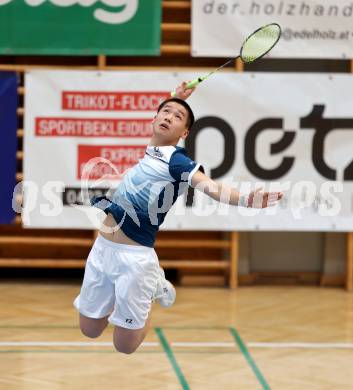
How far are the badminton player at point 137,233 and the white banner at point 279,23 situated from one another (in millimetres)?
3495

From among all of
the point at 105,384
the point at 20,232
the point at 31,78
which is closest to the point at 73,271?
the point at 20,232

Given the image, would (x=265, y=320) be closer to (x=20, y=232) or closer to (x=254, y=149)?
(x=254, y=149)

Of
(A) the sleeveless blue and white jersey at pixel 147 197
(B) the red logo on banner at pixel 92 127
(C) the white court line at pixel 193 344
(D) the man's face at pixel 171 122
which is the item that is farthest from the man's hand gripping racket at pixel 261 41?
(B) the red logo on banner at pixel 92 127

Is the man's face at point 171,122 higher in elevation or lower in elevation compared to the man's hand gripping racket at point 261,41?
lower

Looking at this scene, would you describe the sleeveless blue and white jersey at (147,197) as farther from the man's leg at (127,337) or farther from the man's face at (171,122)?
the man's leg at (127,337)

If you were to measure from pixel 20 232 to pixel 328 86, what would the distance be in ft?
10.5

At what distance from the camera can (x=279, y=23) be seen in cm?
853

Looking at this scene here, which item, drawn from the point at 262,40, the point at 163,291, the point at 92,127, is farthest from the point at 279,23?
the point at 163,291

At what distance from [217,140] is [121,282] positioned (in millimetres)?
3888

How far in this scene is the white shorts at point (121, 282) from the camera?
197 inches

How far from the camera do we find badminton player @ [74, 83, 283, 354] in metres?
4.96

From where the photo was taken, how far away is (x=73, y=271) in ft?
31.3

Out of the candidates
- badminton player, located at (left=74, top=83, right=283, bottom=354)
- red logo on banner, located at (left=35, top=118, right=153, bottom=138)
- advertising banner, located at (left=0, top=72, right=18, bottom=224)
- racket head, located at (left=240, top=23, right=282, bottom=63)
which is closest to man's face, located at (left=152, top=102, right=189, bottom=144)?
badminton player, located at (left=74, top=83, right=283, bottom=354)

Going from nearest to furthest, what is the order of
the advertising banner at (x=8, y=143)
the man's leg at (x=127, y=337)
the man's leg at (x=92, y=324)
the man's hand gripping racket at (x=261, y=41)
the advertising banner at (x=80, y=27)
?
the man's leg at (x=127, y=337)
the man's leg at (x=92, y=324)
the man's hand gripping racket at (x=261, y=41)
the advertising banner at (x=80, y=27)
the advertising banner at (x=8, y=143)
